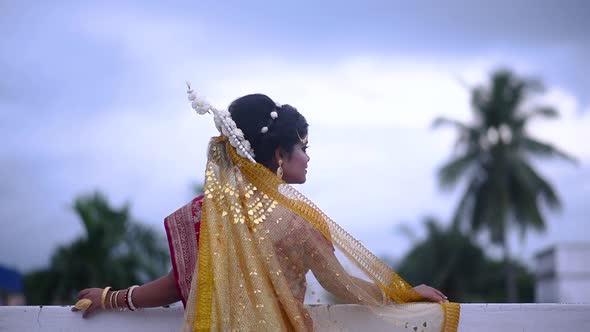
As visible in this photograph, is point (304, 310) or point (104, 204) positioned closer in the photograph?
point (304, 310)

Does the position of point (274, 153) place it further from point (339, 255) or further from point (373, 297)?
point (373, 297)

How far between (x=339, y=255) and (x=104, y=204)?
22.8 meters

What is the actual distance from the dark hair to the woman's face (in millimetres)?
25

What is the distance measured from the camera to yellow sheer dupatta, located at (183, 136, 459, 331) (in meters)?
2.44

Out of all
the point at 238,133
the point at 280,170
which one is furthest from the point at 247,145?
the point at 280,170

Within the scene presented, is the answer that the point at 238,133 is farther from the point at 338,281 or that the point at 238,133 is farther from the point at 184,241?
the point at 338,281

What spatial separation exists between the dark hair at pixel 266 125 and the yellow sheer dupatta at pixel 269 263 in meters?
0.08

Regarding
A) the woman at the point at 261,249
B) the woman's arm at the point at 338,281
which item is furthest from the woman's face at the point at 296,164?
the woman's arm at the point at 338,281

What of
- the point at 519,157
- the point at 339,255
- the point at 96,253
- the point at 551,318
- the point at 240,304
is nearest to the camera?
the point at 240,304

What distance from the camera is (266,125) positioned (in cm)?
264

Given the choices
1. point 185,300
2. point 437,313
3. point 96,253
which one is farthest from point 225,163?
point 96,253

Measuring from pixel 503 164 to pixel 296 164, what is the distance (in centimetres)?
2760

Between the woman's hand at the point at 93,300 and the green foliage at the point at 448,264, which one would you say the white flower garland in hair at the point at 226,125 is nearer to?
the woman's hand at the point at 93,300

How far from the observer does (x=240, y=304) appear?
2.44 m
